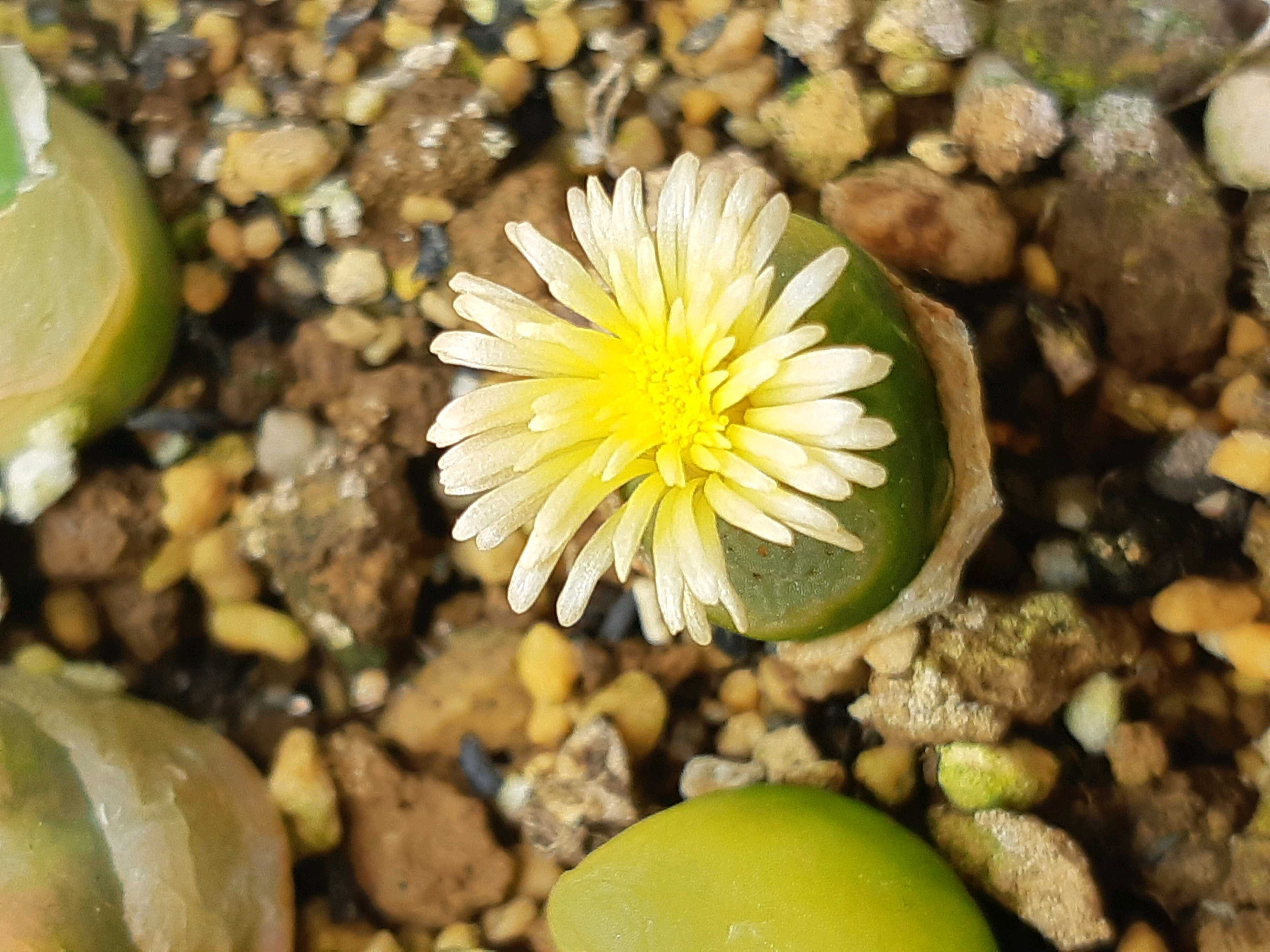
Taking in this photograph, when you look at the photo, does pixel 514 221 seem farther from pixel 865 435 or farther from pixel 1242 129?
pixel 1242 129

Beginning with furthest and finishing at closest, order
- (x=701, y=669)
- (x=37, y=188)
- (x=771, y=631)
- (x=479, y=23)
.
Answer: (x=479, y=23) → (x=701, y=669) → (x=37, y=188) → (x=771, y=631)

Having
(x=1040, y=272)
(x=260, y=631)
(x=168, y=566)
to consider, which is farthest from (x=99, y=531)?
(x=1040, y=272)

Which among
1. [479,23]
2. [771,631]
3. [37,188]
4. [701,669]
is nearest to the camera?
[771,631]

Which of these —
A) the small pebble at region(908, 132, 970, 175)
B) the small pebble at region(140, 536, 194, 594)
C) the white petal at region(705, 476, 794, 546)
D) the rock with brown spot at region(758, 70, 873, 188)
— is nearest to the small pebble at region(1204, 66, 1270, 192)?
the small pebble at region(908, 132, 970, 175)

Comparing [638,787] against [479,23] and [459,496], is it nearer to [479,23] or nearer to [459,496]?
[459,496]

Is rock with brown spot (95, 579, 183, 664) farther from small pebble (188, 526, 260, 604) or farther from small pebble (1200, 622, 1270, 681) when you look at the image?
small pebble (1200, 622, 1270, 681)

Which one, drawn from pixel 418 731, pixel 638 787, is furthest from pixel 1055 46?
pixel 418 731

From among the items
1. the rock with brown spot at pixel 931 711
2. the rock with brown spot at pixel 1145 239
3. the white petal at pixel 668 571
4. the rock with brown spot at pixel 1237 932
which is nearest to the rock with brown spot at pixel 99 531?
the white petal at pixel 668 571
